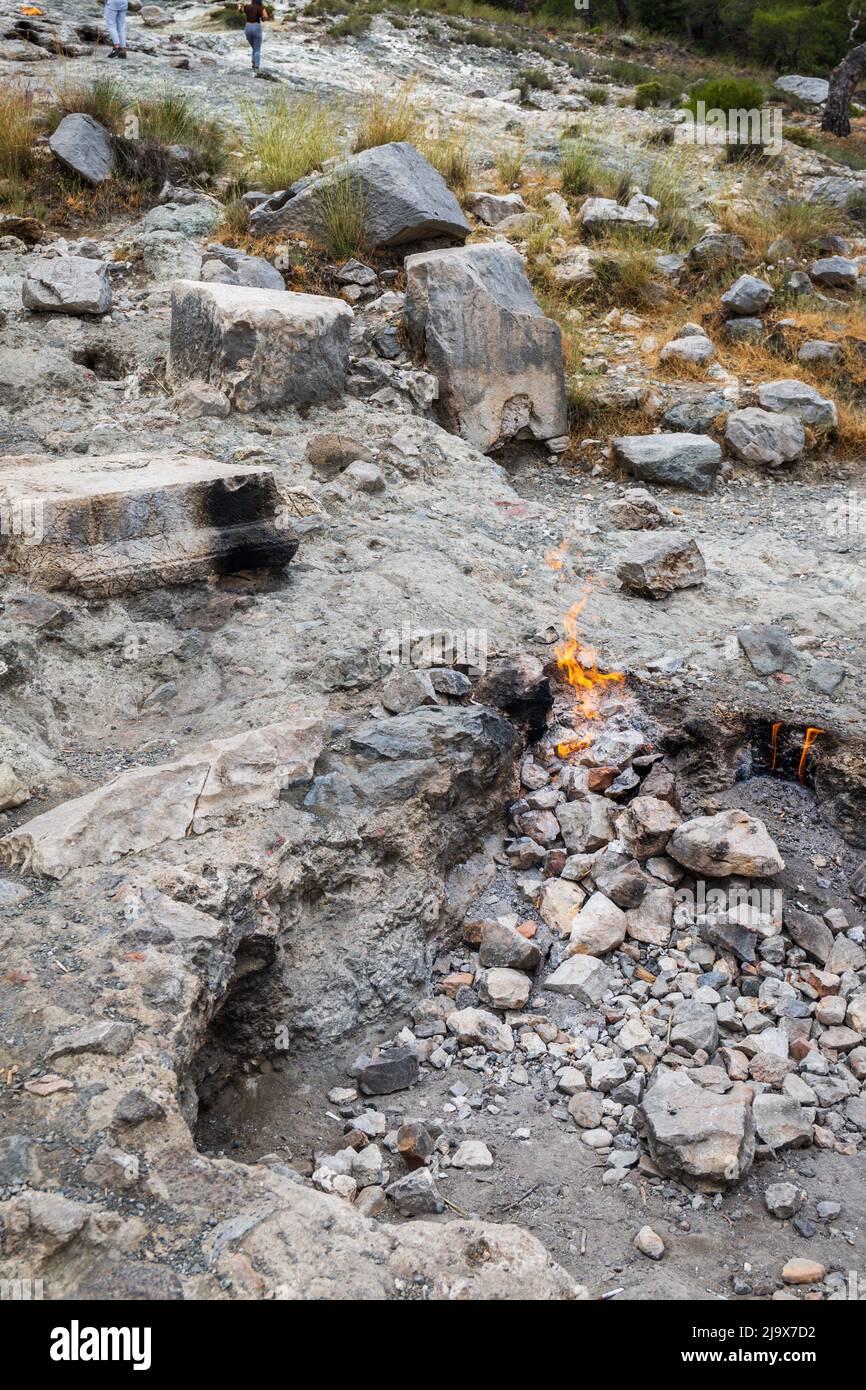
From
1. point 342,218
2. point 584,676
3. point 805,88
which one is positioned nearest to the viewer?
point 584,676

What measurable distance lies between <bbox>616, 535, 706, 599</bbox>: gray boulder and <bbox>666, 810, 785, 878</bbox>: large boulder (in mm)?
1554

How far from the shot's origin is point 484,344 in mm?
6125

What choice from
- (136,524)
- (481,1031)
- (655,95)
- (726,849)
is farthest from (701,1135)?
(655,95)

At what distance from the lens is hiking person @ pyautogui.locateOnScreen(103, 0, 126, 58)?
11.1 meters

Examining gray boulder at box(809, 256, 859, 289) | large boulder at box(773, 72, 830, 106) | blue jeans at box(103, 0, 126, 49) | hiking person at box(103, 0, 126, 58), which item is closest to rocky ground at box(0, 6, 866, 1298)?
gray boulder at box(809, 256, 859, 289)

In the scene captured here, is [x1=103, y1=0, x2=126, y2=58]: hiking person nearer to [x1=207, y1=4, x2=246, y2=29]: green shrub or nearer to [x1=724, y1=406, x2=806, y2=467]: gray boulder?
[x1=207, y1=4, x2=246, y2=29]: green shrub

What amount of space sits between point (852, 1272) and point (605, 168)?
10031mm

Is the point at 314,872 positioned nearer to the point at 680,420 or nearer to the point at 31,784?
the point at 31,784

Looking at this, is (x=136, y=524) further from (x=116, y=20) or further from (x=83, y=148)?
(x=116, y=20)

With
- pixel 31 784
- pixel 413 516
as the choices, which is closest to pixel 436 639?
pixel 413 516

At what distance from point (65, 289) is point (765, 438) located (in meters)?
4.37

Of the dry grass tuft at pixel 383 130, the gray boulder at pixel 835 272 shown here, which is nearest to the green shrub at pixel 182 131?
the dry grass tuft at pixel 383 130

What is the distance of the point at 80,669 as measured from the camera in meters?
3.62

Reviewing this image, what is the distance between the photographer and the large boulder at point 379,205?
6984 mm
